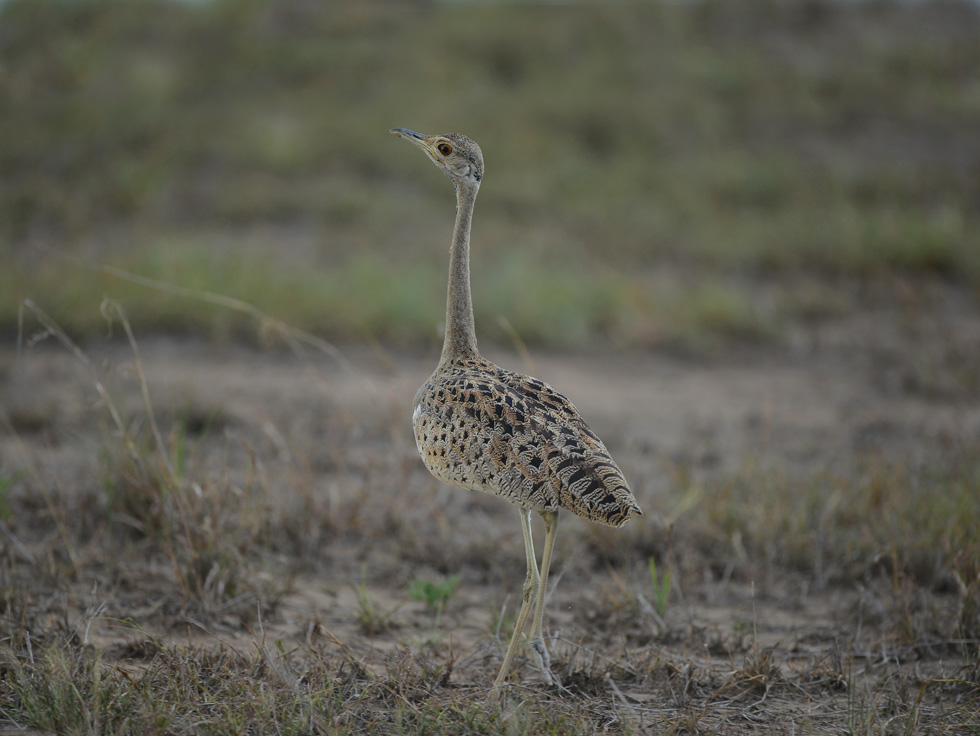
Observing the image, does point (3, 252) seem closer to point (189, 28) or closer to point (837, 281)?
point (189, 28)

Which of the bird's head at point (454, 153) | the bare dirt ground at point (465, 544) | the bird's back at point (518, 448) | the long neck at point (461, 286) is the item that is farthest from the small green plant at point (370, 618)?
the bird's head at point (454, 153)

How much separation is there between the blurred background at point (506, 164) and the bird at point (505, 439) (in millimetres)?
3215

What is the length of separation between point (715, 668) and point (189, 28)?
13.7 meters

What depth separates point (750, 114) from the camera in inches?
514

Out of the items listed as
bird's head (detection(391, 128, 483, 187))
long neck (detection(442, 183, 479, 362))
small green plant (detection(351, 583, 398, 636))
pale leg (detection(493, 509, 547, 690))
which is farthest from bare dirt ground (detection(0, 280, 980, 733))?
bird's head (detection(391, 128, 483, 187))

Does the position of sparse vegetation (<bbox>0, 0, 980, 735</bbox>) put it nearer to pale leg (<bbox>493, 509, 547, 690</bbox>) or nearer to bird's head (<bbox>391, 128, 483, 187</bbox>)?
pale leg (<bbox>493, 509, 547, 690</bbox>)

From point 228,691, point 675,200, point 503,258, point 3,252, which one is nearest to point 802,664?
point 228,691

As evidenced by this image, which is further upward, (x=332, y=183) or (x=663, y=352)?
(x=332, y=183)

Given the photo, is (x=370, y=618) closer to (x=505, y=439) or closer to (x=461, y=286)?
(x=505, y=439)

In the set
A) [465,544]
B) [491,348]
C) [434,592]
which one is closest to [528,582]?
[434,592]

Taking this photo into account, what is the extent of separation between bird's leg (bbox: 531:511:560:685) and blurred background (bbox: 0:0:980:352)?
3507mm

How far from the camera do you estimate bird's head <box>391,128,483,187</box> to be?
278cm

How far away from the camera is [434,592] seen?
11.4 feet

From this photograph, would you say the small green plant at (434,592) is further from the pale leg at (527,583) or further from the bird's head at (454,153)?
the bird's head at (454,153)
